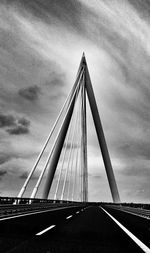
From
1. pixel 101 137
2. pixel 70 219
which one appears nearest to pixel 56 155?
pixel 101 137

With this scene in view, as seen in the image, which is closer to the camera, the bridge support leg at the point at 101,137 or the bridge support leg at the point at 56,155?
the bridge support leg at the point at 56,155

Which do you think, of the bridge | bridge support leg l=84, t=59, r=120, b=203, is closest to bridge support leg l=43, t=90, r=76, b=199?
the bridge

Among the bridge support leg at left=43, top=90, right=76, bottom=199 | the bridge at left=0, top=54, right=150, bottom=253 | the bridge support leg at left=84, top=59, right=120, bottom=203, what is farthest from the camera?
the bridge support leg at left=84, top=59, right=120, bottom=203

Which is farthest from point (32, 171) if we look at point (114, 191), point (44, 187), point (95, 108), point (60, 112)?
point (114, 191)

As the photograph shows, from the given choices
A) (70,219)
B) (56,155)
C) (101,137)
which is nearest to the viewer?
(70,219)

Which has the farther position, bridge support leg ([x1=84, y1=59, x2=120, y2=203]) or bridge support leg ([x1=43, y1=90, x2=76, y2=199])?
bridge support leg ([x1=84, y1=59, x2=120, y2=203])

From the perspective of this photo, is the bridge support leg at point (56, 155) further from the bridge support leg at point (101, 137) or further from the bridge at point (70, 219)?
the bridge support leg at point (101, 137)

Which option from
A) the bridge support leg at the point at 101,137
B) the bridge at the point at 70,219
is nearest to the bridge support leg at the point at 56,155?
the bridge at the point at 70,219

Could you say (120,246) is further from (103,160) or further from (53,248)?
(103,160)

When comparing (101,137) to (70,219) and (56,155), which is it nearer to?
(56,155)

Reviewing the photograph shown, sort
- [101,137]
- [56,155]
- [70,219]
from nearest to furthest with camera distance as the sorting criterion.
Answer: [70,219] → [56,155] → [101,137]

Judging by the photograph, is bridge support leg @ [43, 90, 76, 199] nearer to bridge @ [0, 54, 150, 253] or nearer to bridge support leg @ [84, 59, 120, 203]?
bridge @ [0, 54, 150, 253]

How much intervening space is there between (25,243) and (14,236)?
3.49 feet

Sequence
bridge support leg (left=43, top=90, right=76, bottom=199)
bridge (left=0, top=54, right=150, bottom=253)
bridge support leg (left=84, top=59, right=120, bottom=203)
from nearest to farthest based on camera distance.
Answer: bridge (left=0, top=54, right=150, bottom=253) → bridge support leg (left=43, top=90, right=76, bottom=199) → bridge support leg (left=84, top=59, right=120, bottom=203)
